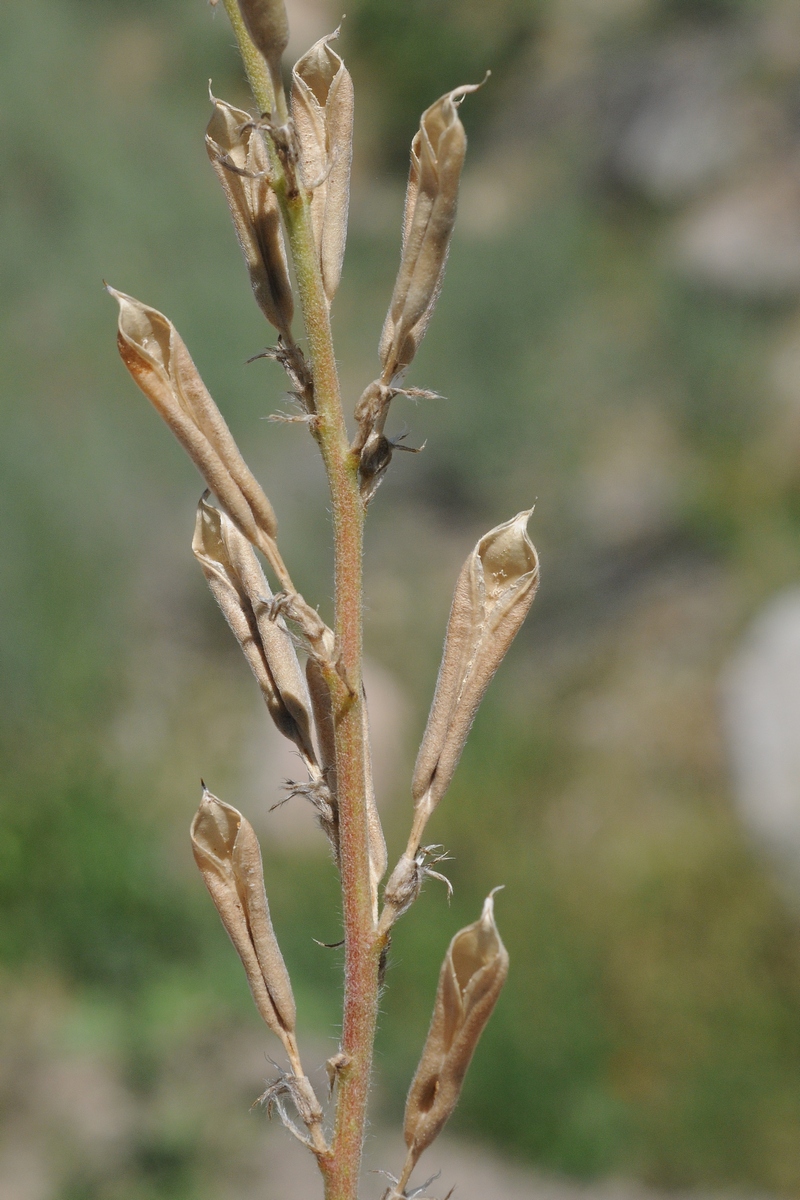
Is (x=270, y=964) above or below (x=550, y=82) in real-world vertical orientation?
above

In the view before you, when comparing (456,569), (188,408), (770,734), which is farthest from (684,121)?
(188,408)

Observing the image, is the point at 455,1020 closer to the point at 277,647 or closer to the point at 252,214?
the point at 277,647

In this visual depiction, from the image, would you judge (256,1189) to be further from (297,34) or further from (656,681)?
(297,34)

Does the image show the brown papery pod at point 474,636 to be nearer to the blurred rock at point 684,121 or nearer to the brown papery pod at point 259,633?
the brown papery pod at point 259,633

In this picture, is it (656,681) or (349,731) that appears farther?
(656,681)

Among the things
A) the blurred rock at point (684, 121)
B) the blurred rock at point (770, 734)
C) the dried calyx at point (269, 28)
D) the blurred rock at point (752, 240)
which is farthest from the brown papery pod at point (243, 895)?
A: the blurred rock at point (684, 121)

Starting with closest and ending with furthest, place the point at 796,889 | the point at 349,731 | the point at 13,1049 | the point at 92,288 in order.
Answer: the point at 349,731 → the point at 13,1049 → the point at 796,889 → the point at 92,288

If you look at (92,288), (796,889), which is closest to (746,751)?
(796,889)
